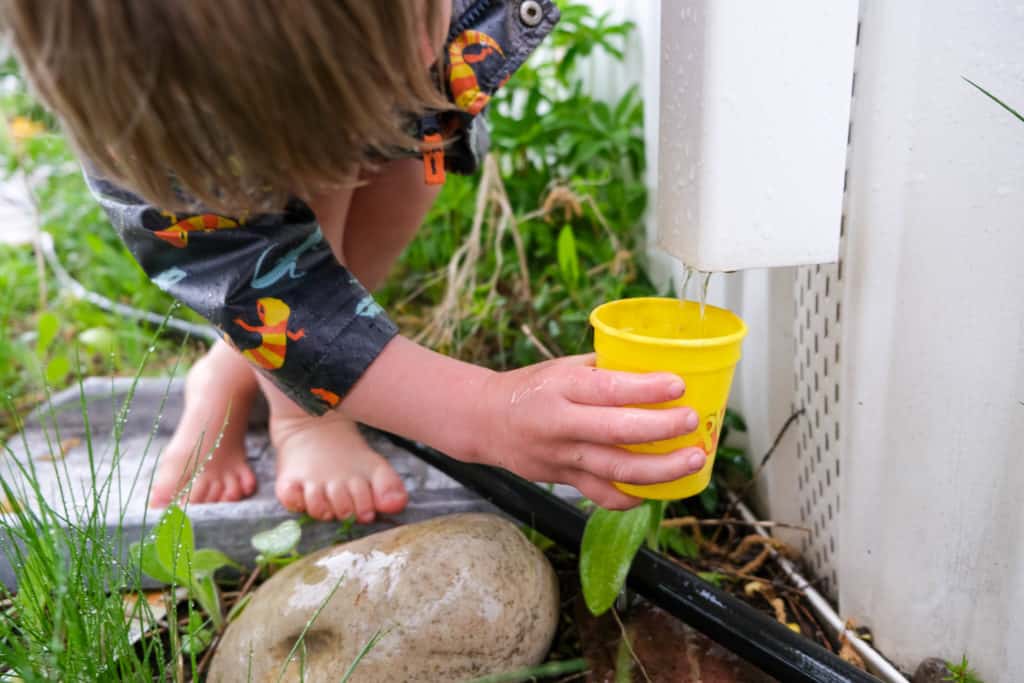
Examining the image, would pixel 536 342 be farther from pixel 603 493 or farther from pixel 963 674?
pixel 963 674

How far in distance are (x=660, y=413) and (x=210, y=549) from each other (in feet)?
2.57

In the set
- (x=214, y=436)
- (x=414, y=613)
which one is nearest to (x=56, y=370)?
(x=214, y=436)

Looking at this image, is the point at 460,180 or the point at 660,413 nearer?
the point at 660,413

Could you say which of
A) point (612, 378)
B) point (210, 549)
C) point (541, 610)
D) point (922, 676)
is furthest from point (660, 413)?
point (210, 549)

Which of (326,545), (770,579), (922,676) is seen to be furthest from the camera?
(326,545)

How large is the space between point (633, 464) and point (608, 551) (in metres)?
0.22

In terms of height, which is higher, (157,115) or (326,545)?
(157,115)

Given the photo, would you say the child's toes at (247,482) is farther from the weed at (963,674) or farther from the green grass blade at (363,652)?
the weed at (963,674)

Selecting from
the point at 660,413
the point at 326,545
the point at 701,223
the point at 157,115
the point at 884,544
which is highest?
the point at 157,115

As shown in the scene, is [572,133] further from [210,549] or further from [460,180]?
[210,549]

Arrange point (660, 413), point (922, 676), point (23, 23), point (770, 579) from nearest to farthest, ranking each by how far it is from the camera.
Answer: point (23, 23) < point (660, 413) < point (922, 676) < point (770, 579)

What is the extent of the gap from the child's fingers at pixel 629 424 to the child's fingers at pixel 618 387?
0.04 ft

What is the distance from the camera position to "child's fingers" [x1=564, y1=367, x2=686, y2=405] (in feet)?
2.59

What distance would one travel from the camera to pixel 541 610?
105cm
